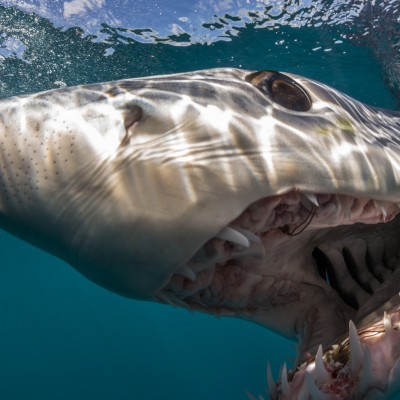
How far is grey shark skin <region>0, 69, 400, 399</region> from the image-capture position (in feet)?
4.25

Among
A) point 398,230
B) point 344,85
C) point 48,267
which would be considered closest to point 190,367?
point 48,267

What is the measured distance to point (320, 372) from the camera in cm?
144

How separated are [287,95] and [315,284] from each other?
4.11 feet

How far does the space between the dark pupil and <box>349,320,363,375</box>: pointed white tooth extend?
0.96 metres

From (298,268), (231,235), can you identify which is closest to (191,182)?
(231,235)

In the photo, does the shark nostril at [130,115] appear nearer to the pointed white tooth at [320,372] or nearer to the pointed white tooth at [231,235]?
the pointed white tooth at [231,235]

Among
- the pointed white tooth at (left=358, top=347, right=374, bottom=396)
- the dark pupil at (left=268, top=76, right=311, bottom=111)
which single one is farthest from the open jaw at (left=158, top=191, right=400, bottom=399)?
the dark pupil at (left=268, top=76, right=311, bottom=111)

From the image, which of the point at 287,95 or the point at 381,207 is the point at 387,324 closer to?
the point at 381,207

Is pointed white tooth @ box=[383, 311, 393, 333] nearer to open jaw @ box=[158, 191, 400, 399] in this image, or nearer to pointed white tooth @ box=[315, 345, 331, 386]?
open jaw @ box=[158, 191, 400, 399]

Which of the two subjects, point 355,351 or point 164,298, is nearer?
point 355,351

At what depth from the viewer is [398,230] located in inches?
101

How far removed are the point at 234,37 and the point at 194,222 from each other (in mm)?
9643

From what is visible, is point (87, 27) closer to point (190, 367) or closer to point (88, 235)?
point (88, 235)

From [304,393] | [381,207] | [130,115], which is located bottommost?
[304,393]
